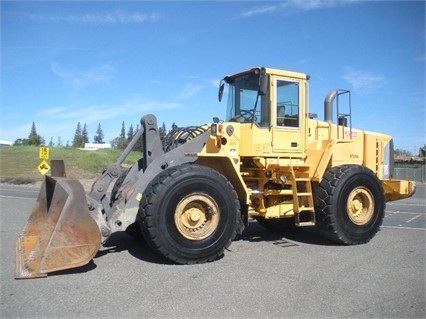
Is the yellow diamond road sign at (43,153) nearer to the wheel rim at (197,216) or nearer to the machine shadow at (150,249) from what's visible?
the machine shadow at (150,249)

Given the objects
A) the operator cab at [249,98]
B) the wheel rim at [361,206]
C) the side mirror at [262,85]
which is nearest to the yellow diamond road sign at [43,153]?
the operator cab at [249,98]

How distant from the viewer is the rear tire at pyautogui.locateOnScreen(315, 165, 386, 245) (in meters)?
8.10

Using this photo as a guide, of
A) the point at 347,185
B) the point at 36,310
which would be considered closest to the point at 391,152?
the point at 347,185

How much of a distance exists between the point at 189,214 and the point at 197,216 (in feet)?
0.43

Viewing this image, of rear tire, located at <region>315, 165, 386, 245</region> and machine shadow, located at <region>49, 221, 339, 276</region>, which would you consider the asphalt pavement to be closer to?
machine shadow, located at <region>49, 221, 339, 276</region>

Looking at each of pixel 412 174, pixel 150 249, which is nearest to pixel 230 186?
pixel 150 249

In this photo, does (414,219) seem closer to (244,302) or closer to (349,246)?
(349,246)

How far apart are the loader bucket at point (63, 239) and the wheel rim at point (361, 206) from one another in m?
4.86

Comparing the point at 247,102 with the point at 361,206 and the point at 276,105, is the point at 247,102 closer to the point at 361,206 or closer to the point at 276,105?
the point at 276,105

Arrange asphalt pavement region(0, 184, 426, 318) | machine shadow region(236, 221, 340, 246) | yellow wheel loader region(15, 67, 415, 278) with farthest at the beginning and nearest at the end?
machine shadow region(236, 221, 340, 246) < yellow wheel loader region(15, 67, 415, 278) < asphalt pavement region(0, 184, 426, 318)

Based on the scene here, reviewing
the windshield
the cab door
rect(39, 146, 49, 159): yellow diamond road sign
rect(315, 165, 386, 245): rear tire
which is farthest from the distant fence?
the windshield

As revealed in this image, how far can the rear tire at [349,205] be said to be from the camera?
8.10 m

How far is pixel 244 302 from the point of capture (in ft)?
16.4

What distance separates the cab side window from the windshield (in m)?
0.29
